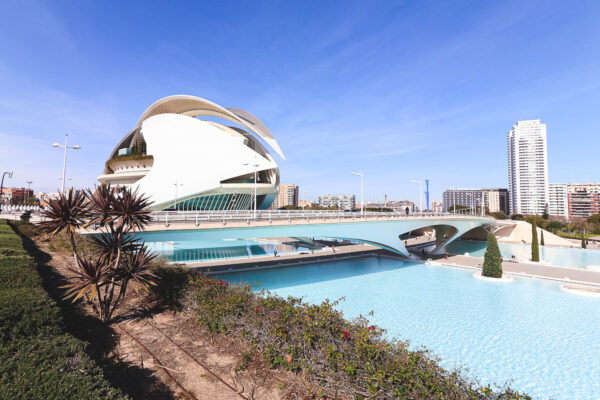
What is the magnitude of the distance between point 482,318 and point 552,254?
29.8 metres

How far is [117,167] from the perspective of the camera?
42.2 meters

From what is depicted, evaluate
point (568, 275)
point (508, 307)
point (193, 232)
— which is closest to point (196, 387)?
point (193, 232)

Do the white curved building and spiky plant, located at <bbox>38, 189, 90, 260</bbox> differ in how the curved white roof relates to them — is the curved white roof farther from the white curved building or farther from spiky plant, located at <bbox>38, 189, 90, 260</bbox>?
spiky plant, located at <bbox>38, 189, 90, 260</bbox>

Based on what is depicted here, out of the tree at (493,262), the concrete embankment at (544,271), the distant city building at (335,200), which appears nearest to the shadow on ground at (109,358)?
the tree at (493,262)

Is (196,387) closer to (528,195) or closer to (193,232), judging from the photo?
(193,232)

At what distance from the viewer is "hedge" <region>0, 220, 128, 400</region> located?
321cm

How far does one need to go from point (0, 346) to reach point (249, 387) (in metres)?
3.61

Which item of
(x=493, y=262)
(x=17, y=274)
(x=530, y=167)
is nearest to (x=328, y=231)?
(x=493, y=262)

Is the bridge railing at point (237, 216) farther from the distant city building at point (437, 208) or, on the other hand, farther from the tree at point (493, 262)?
the distant city building at point (437, 208)

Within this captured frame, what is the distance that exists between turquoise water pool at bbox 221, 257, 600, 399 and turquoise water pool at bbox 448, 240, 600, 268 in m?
13.7

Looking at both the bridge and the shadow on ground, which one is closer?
the shadow on ground

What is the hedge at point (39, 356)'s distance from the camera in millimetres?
3211

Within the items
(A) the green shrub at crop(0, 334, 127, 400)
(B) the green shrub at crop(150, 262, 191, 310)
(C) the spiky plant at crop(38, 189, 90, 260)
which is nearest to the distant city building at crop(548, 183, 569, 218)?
(B) the green shrub at crop(150, 262, 191, 310)

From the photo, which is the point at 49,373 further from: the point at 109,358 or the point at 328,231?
the point at 328,231
